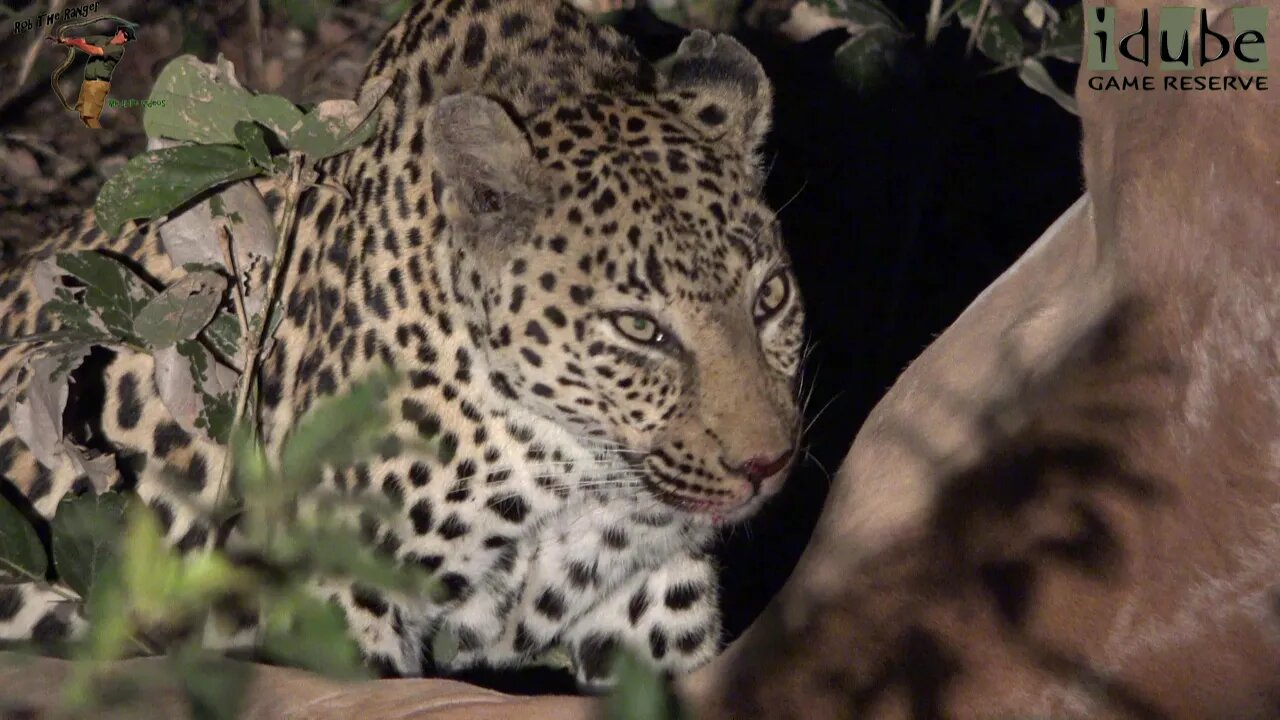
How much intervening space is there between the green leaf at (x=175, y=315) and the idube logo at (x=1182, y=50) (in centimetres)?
221

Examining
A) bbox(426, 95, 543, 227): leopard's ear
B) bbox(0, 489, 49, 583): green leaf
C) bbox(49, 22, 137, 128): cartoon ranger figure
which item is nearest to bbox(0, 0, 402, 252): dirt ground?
bbox(49, 22, 137, 128): cartoon ranger figure

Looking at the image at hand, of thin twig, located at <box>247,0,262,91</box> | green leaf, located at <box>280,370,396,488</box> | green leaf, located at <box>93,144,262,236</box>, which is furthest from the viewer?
thin twig, located at <box>247,0,262,91</box>

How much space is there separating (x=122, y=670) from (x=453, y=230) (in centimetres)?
139

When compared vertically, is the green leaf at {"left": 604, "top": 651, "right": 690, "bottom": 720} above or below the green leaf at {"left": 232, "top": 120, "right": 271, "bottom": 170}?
above

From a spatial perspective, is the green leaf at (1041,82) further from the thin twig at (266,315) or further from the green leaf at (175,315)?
the green leaf at (175,315)

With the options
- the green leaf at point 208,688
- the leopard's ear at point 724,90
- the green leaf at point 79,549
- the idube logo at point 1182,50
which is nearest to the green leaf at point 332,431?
the green leaf at point 208,688

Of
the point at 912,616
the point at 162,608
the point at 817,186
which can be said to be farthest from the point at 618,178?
the point at 817,186

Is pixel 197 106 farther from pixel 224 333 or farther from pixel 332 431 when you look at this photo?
pixel 332 431

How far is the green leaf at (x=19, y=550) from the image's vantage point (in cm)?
325

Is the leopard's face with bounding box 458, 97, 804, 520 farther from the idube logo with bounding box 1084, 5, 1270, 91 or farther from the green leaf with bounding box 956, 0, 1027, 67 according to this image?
the green leaf with bounding box 956, 0, 1027, 67

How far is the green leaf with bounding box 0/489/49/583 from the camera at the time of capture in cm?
325

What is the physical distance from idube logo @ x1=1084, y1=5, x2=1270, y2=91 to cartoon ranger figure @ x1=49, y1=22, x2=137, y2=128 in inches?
124

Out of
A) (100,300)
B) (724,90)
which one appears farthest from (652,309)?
(100,300)

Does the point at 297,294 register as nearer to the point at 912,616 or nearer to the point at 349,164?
the point at 349,164
